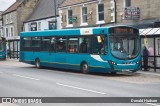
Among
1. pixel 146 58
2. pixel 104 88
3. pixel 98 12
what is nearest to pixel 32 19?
pixel 98 12

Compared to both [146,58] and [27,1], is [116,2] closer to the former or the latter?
[146,58]

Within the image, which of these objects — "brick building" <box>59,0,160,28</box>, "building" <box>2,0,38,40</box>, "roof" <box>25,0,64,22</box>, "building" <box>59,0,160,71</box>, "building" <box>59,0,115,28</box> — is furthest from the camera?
"building" <box>2,0,38,40</box>

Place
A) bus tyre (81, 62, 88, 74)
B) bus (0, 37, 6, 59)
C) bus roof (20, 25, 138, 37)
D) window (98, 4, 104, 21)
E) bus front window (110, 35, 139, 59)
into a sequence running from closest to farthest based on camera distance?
bus front window (110, 35, 139, 59) → bus roof (20, 25, 138, 37) → bus tyre (81, 62, 88, 74) → window (98, 4, 104, 21) → bus (0, 37, 6, 59)

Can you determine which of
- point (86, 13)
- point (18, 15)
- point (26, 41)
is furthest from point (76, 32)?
point (18, 15)

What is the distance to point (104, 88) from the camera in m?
15.2

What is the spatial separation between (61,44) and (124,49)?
17.9ft

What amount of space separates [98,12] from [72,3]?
4829 mm

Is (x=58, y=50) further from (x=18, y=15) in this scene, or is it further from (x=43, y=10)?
(x=18, y=15)

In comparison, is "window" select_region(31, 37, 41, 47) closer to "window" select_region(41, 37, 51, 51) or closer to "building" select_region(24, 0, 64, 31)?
"window" select_region(41, 37, 51, 51)

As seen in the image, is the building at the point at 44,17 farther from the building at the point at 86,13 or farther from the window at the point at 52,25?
the building at the point at 86,13

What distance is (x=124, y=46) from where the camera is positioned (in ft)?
→ 69.9

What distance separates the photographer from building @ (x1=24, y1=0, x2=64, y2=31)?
153 feet

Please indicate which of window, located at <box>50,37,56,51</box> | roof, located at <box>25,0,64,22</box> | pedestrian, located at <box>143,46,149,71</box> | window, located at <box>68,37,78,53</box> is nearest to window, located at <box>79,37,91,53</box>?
window, located at <box>68,37,78,53</box>

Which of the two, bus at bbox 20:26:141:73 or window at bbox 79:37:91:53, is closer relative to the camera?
bus at bbox 20:26:141:73
